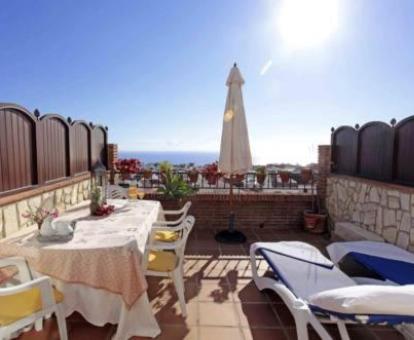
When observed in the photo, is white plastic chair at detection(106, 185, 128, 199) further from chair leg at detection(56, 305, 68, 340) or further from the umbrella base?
chair leg at detection(56, 305, 68, 340)

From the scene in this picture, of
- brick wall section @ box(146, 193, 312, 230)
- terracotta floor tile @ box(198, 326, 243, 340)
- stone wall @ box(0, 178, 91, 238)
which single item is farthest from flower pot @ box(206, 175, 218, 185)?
terracotta floor tile @ box(198, 326, 243, 340)

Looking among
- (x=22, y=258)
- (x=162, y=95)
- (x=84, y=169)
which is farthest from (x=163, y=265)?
(x=162, y=95)

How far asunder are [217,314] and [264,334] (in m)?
0.47

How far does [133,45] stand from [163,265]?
15.5ft

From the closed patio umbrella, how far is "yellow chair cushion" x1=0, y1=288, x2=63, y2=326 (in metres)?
3.31

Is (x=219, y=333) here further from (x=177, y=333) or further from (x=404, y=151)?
(x=404, y=151)

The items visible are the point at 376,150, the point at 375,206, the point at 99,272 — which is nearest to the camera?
the point at 99,272

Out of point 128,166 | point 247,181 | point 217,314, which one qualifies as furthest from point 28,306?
point 247,181

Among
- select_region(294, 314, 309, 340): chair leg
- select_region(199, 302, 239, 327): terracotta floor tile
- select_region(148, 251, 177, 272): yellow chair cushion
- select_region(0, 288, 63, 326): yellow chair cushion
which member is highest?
select_region(0, 288, 63, 326): yellow chair cushion

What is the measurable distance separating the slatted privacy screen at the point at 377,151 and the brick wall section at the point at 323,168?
107 millimetres

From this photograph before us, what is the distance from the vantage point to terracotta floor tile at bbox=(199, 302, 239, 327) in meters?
2.43

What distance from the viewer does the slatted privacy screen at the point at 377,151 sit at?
11.8 ft

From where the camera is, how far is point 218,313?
258cm

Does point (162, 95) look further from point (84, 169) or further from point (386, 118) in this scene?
point (386, 118)
